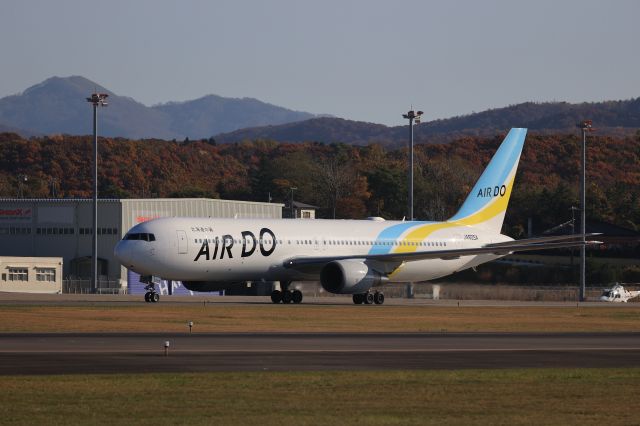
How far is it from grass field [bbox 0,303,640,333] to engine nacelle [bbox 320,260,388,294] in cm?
291

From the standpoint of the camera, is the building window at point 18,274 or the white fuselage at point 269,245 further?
the building window at point 18,274

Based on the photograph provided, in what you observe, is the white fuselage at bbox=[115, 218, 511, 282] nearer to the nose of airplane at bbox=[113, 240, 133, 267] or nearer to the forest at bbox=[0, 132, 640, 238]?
the nose of airplane at bbox=[113, 240, 133, 267]

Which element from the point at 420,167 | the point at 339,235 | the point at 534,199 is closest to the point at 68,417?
the point at 339,235

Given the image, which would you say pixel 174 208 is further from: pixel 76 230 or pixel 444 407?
pixel 444 407

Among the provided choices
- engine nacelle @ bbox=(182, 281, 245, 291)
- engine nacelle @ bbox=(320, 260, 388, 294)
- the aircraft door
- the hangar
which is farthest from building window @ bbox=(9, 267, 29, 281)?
engine nacelle @ bbox=(320, 260, 388, 294)

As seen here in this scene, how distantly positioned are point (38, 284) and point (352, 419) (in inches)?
2670

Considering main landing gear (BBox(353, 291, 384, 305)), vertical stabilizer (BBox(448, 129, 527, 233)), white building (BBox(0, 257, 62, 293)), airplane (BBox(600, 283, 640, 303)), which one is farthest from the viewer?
white building (BBox(0, 257, 62, 293))

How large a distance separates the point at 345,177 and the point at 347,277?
89406mm

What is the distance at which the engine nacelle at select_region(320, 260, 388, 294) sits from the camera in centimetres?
6225

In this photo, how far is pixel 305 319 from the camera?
47.8 meters

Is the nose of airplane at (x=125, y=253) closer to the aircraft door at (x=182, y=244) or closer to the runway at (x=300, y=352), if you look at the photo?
the aircraft door at (x=182, y=244)

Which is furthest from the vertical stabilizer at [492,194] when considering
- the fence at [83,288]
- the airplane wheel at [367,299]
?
the fence at [83,288]

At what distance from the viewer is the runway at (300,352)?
1065 inches

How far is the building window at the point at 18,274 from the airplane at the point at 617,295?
3834 cm
